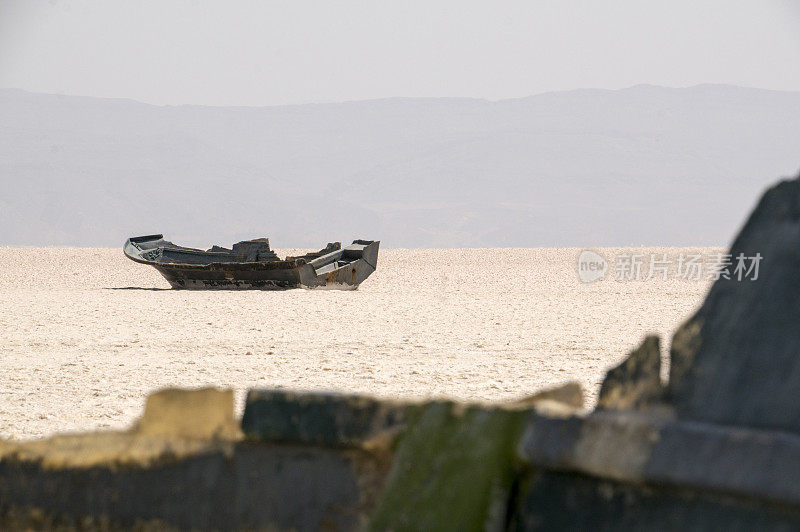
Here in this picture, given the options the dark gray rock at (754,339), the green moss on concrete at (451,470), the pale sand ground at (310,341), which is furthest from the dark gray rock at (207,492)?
the pale sand ground at (310,341)

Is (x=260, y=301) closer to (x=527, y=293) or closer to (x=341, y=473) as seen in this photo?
(x=527, y=293)

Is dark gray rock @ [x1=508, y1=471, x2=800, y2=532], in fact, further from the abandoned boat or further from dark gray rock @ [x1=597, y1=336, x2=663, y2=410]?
the abandoned boat

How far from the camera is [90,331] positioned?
40.3 feet

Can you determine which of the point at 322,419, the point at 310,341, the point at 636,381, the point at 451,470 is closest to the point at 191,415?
the point at 322,419

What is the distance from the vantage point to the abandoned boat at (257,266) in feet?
63.0

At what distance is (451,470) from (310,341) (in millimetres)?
9495

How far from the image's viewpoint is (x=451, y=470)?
6.39 feet

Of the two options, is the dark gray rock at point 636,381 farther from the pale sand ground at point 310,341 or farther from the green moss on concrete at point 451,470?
the pale sand ground at point 310,341

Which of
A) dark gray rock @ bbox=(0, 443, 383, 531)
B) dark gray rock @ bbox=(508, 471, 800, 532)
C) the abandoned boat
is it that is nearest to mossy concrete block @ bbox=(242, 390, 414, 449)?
dark gray rock @ bbox=(0, 443, 383, 531)

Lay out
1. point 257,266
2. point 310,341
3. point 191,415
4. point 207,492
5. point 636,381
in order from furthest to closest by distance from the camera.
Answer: point 257,266, point 310,341, point 191,415, point 207,492, point 636,381

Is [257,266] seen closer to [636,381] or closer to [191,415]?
[191,415]

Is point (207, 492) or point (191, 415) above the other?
point (191, 415)

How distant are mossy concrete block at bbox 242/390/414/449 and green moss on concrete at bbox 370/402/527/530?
0.07 metres

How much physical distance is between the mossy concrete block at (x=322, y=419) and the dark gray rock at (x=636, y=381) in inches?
20.0
